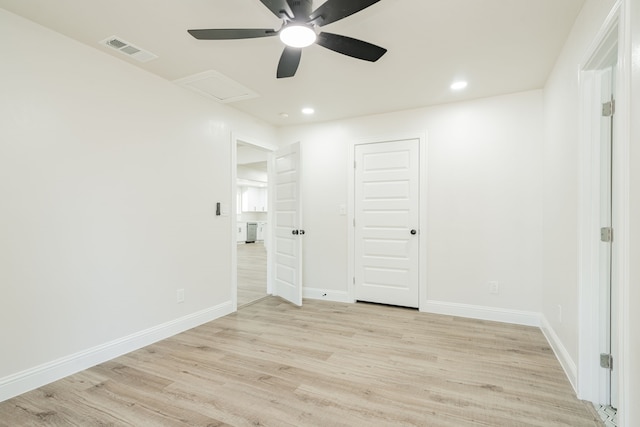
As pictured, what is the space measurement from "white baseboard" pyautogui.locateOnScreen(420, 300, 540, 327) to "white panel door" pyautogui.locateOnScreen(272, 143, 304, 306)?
5.35 feet

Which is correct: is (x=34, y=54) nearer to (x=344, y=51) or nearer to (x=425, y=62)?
(x=344, y=51)

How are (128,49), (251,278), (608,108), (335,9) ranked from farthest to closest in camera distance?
1. (251,278)
2. (128,49)
3. (608,108)
4. (335,9)

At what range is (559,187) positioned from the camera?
100 inches

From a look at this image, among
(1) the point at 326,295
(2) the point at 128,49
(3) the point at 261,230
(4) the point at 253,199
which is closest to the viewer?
(2) the point at 128,49

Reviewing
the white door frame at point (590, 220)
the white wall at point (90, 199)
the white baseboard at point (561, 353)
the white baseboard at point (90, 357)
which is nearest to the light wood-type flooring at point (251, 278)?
the white baseboard at point (90, 357)

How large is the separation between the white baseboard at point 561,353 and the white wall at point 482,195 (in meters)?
0.34

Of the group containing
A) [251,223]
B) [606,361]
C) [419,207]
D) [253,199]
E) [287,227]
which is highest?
[253,199]

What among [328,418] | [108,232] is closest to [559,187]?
[328,418]

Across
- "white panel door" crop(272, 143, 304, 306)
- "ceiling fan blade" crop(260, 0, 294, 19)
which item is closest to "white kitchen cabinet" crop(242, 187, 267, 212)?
"white panel door" crop(272, 143, 304, 306)

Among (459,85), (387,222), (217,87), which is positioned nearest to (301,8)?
(217,87)

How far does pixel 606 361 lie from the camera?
6.23 ft

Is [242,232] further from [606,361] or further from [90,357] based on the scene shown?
[606,361]

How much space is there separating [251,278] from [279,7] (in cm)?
483

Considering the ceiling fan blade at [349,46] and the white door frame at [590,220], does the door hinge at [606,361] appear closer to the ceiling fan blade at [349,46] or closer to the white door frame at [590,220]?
the white door frame at [590,220]
